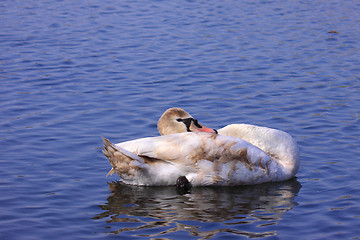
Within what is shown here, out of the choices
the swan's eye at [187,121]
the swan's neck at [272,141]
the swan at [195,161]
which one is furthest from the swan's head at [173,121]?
the swan's neck at [272,141]

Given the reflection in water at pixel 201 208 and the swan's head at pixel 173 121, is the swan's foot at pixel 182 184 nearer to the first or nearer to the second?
the reflection in water at pixel 201 208

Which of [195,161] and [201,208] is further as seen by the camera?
[195,161]

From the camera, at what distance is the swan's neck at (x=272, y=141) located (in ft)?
28.1

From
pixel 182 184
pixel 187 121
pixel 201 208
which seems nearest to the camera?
pixel 201 208

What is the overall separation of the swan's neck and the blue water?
1.00 feet

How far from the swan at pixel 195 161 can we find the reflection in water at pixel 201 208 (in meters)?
0.12

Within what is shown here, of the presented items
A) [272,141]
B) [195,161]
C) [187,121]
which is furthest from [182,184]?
[272,141]

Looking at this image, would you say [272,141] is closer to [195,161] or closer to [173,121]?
[195,161]

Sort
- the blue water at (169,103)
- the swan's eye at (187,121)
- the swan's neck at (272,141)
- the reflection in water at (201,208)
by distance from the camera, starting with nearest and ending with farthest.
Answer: the reflection in water at (201,208) → the blue water at (169,103) → the swan's neck at (272,141) → the swan's eye at (187,121)

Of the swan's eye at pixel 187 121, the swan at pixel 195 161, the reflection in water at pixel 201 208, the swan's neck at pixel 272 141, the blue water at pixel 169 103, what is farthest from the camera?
the swan's eye at pixel 187 121

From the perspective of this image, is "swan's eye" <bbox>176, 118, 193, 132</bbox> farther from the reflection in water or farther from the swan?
the reflection in water

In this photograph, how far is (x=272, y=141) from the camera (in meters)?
8.66

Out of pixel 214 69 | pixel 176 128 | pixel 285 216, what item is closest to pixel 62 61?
pixel 214 69

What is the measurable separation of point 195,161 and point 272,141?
1184mm
